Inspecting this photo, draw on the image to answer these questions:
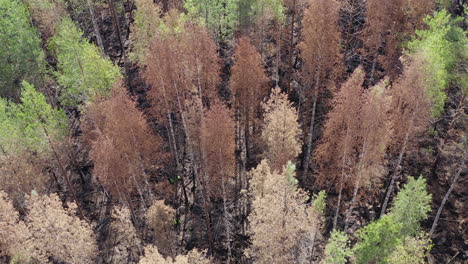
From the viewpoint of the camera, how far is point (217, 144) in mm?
38906

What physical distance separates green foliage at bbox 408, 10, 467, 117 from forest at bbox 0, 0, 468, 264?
0.65 ft

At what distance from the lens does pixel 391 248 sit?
2870 centimetres

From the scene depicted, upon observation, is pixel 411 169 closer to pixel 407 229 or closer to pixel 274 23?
pixel 407 229

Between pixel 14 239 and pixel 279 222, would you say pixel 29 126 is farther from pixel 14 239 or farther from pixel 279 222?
pixel 279 222

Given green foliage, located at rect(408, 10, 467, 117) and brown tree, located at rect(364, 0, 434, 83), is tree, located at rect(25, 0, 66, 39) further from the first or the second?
green foliage, located at rect(408, 10, 467, 117)

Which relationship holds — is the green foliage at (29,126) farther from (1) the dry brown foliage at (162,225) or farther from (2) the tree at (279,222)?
(2) the tree at (279,222)

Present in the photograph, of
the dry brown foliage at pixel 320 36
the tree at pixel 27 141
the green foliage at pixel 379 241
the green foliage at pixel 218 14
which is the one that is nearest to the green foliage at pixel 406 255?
the green foliage at pixel 379 241

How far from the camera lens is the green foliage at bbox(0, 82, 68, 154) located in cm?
4217

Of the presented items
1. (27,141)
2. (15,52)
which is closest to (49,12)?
(15,52)

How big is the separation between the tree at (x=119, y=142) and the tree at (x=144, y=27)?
6689 mm

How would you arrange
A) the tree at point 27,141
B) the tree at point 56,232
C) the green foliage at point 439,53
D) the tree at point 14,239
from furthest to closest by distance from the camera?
the tree at point 27,141
the tree at point 14,239
the tree at point 56,232
the green foliage at point 439,53

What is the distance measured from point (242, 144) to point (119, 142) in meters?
17.8

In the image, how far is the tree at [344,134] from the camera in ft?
111

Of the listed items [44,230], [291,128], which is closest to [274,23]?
[291,128]
